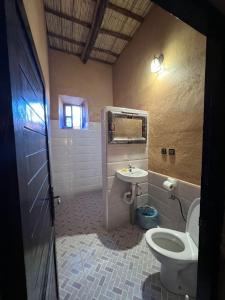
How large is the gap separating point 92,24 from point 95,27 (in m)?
0.07

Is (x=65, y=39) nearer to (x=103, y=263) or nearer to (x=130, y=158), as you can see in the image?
(x=130, y=158)

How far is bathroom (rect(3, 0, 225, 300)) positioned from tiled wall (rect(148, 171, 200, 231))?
0.05 feet

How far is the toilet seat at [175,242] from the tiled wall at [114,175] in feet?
2.56

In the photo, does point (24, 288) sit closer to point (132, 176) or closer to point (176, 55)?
point (132, 176)

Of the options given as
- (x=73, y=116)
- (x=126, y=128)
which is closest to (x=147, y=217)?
(x=126, y=128)

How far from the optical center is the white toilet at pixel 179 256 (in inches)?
45.4

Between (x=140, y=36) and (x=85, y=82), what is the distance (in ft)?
4.69

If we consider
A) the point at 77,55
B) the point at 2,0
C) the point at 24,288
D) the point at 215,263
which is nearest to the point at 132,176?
the point at 215,263

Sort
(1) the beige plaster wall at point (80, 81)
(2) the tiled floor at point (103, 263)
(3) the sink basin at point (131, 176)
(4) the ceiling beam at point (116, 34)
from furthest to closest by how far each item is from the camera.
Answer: (1) the beige plaster wall at point (80, 81) → (4) the ceiling beam at point (116, 34) → (3) the sink basin at point (131, 176) → (2) the tiled floor at point (103, 263)

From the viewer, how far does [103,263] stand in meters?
1.55

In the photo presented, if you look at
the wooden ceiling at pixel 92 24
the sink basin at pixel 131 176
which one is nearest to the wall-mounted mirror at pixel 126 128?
the sink basin at pixel 131 176

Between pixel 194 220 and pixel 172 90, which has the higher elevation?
pixel 172 90

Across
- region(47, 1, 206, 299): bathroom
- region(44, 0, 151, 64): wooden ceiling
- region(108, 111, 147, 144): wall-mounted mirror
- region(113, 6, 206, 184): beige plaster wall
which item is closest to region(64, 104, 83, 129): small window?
region(47, 1, 206, 299): bathroom

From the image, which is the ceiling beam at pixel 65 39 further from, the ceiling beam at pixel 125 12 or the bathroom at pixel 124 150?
the ceiling beam at pixel 125 12
